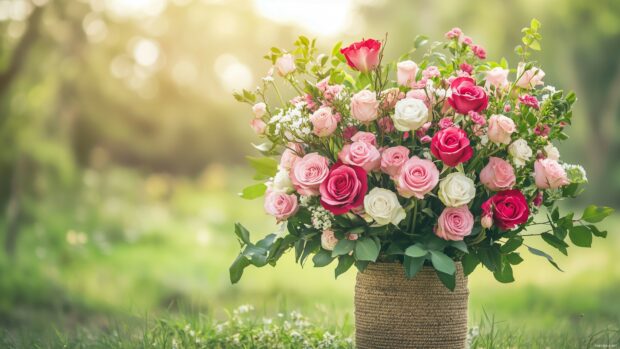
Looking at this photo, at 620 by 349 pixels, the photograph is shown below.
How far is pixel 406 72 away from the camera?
2445mm

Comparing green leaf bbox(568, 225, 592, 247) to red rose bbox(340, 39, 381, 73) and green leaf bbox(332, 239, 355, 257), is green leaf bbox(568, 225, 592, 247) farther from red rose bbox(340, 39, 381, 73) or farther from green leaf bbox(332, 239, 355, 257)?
red rose bbox(340, 39, 381, 73)

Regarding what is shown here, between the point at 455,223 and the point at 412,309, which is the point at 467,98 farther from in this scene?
the point at 412,309

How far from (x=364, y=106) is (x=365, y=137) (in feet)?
0.34

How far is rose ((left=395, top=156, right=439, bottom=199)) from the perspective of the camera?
2246 millimetres

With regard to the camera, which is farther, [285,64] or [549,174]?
[285,64]

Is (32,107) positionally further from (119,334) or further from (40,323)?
(119,334)

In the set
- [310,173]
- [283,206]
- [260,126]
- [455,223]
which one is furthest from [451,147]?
[260,126]

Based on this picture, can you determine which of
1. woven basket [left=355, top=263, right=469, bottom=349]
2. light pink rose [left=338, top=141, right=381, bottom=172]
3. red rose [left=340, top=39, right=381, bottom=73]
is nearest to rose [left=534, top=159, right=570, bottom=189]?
woven basket [left=355, top=263, right=469, bottom=349]

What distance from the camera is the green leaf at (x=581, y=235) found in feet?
8.25

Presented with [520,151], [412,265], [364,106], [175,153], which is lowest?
[412,265]

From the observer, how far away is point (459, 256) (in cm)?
247

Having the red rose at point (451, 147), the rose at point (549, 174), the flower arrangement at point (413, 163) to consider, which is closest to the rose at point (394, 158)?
the flower arrangement at point (413, 163)

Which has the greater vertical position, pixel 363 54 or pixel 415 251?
pixel 363 54

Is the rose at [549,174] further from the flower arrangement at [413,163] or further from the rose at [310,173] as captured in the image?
the rose at [310,173]
